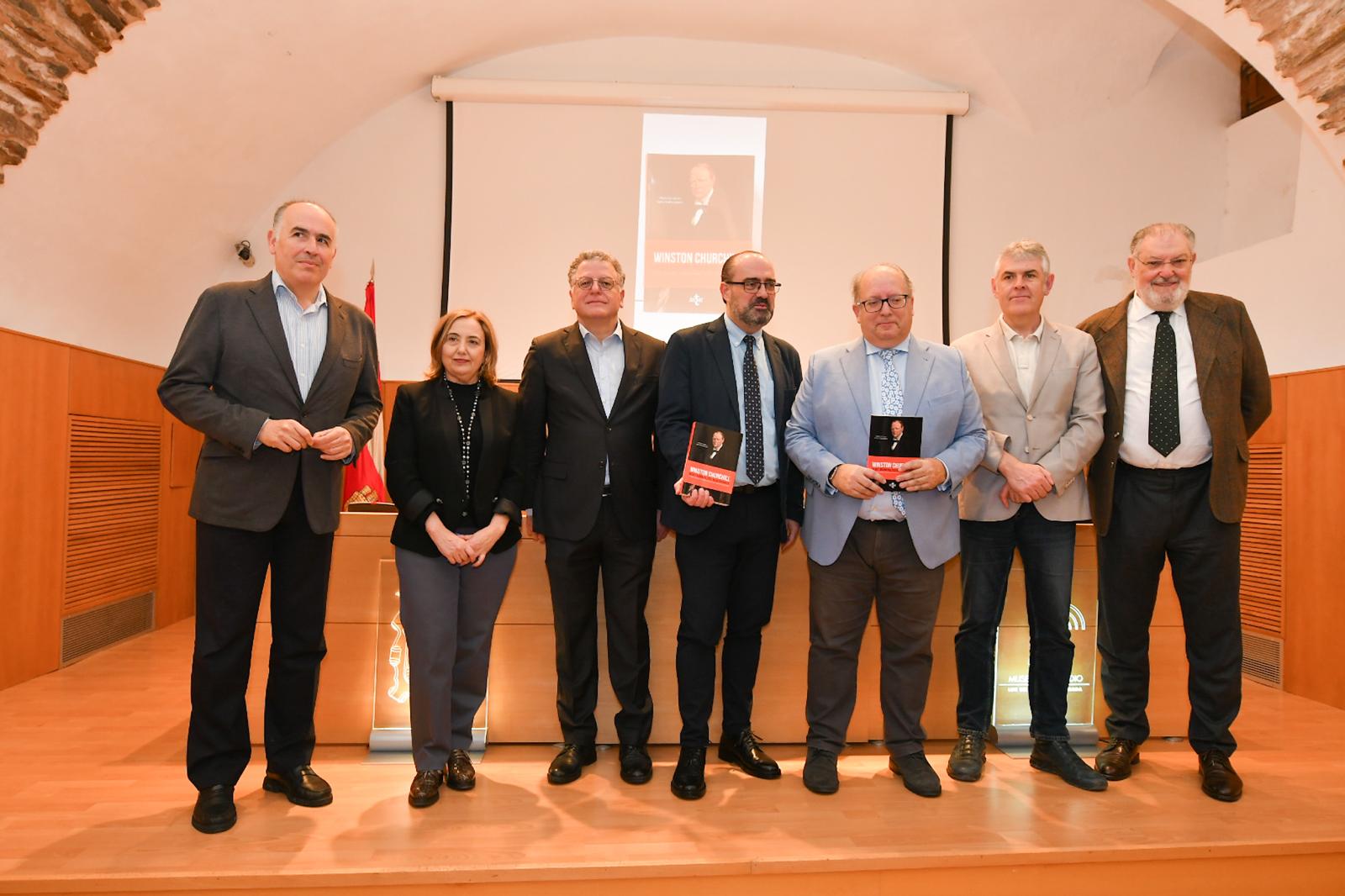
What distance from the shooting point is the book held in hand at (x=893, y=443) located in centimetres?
235

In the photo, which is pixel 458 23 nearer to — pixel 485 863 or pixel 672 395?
pixel 672 395

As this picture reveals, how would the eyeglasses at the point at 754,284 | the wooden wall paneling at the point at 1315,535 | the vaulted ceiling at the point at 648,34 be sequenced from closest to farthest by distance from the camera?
the eyeglasses at the point at 754,284
the wooden wall paneling at the point at 1315,535
the vaulted ceiling at the point at 648,34

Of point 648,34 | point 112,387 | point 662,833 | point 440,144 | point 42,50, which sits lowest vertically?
point 662,833

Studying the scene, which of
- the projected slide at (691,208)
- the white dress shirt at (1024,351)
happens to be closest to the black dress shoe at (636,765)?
the white dress shirt at (1024,351)

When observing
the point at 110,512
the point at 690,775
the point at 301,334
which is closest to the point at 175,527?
the point at 110,512

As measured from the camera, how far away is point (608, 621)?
2.66 m

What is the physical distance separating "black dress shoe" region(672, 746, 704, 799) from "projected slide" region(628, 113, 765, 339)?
12.7ft

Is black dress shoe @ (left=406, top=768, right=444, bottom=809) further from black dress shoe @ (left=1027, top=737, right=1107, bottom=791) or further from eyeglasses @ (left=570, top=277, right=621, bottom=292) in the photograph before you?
black dress shoe @ (left=1027, top=737, right=1107, bottom=791)

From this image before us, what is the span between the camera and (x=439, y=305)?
235 inches

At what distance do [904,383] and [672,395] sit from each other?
0.75 metres

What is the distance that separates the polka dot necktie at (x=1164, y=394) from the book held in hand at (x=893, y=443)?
0.87 meters

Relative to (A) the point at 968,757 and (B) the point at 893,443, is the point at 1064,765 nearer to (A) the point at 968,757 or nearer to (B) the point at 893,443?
(A) the point at 968,757

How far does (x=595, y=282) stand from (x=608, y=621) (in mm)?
1153

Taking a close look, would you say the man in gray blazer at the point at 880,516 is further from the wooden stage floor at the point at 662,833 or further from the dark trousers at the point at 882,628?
the wooden stage floor at the point at 662,833
